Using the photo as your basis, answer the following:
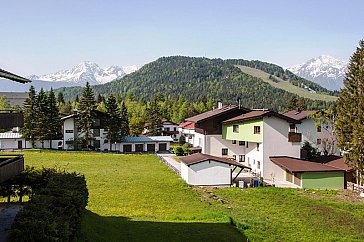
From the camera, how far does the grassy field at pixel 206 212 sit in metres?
16.0

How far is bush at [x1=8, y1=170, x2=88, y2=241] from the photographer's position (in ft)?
26.4

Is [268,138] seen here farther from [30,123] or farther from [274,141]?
[30,123]

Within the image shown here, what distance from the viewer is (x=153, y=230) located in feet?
52.6

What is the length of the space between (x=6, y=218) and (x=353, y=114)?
28697 mm

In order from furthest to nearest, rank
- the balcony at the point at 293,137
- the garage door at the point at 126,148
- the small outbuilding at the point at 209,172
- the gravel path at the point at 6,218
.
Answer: the garage door at the point at 126,148, the balcony at the point at 293,137, the small outbuilding at the point at 209,172, the gravel path at the point at 6,218

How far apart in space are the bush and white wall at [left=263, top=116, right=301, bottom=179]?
24.1 m

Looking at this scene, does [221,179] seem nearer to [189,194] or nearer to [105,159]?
[189,194]

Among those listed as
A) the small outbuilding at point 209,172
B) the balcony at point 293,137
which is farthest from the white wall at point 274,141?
the small outbuilding at point 209,172

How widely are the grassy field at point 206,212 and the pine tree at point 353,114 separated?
386 centimetres

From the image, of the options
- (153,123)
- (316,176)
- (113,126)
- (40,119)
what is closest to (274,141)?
(316,176)

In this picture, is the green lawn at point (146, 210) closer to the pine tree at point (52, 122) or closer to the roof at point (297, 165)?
the roof at point (297, 165)

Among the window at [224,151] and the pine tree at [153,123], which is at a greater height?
the pine tree at [153,123]

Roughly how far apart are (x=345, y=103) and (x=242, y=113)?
1315 cm

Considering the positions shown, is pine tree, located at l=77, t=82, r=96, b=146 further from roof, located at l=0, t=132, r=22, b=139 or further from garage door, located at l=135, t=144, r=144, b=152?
roof, located at l=0, t=132, r=22, b=139
